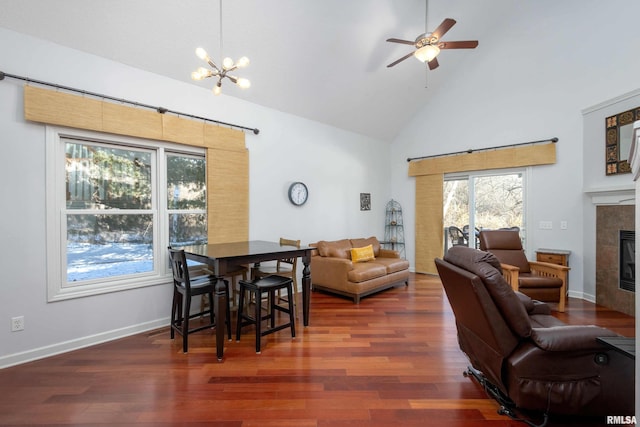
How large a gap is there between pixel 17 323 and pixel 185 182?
1953 millimetres

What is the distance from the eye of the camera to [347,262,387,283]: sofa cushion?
407 cm

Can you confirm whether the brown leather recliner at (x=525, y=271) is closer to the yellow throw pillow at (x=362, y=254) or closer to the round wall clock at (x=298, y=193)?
the yellow throw pillow at (x=362, y=254)

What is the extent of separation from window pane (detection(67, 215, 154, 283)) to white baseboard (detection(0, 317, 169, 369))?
0.57m

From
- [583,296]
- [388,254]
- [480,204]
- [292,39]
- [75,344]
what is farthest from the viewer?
[480,204]

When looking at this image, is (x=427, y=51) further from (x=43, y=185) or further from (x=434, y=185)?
(x=43, y=185)

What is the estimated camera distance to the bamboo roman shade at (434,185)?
197 inches

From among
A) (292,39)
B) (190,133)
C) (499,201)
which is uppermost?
(292,39)

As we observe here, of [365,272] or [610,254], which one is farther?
[365,272]

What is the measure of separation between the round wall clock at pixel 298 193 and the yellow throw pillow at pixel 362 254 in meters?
1.16

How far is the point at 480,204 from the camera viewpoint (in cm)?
535

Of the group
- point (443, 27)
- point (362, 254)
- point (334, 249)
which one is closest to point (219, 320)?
point (334, 249)

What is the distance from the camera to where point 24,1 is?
234 cm

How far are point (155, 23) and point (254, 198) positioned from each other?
2199 mm

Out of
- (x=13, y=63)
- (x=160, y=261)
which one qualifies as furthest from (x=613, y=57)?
(x=13, y=63)
